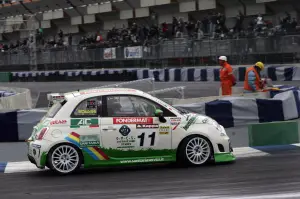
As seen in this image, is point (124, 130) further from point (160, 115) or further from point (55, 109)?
point (55, 109)

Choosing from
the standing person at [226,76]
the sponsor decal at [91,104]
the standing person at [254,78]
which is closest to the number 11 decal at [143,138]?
the sponsor decal at [91,104]

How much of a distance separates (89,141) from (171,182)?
1644 millimetres

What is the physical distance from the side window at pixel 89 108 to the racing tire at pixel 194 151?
4.82 feet

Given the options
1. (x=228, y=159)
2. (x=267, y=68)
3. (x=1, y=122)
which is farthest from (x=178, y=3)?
(x=228, y=159)

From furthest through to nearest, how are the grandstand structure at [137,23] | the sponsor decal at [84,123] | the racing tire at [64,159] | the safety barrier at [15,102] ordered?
1. the grandstand structure at [137,23]
2. the safety barrier at [15,102]
3. the sponsor decal at [84,123]
4. the racing tire at [64,159]

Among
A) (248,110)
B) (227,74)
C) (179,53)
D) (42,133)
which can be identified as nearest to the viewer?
(42,133)

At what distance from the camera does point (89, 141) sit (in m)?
8.98

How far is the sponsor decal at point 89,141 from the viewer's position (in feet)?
29.4

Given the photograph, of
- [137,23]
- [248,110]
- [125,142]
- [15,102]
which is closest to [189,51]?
[15,102]

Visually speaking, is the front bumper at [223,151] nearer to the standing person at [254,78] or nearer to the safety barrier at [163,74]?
the standing person at [254,78]

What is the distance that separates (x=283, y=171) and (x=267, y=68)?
18617mm

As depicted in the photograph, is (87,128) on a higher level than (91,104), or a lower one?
lower

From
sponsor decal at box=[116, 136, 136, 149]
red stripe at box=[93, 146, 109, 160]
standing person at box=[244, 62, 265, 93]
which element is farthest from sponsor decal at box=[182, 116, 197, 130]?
standing person at box=[244, 62, 265, 93]

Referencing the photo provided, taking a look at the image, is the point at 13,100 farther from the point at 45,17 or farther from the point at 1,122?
the point at 45,17
